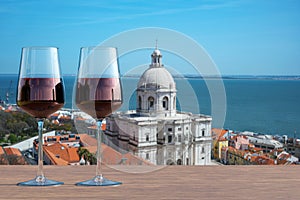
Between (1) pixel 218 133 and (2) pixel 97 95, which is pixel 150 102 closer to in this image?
(1) pixel 218 133

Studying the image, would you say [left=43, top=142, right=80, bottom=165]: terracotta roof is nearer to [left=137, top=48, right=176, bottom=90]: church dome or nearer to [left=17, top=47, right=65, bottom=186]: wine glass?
[left=17, top=47, right=65, bottom=186]: wine glass

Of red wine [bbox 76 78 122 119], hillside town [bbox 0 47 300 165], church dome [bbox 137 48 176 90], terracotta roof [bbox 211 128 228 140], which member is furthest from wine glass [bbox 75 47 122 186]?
church dome [bbox 137 48 176 90]

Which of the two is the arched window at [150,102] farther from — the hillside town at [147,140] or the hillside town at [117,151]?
the hillside town at [117,151]

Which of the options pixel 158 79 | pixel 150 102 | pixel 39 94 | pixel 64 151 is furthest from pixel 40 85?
pixel 158 79

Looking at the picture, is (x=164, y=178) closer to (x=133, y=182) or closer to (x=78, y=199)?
(x=133, y=182)

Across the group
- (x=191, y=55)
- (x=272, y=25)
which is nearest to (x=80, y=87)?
(x=191, y=55)

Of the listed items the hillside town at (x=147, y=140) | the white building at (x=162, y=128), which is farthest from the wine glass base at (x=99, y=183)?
the white building at (x=162, y=128)

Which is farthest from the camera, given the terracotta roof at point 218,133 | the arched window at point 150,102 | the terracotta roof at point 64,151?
the arched window at point 150,102
